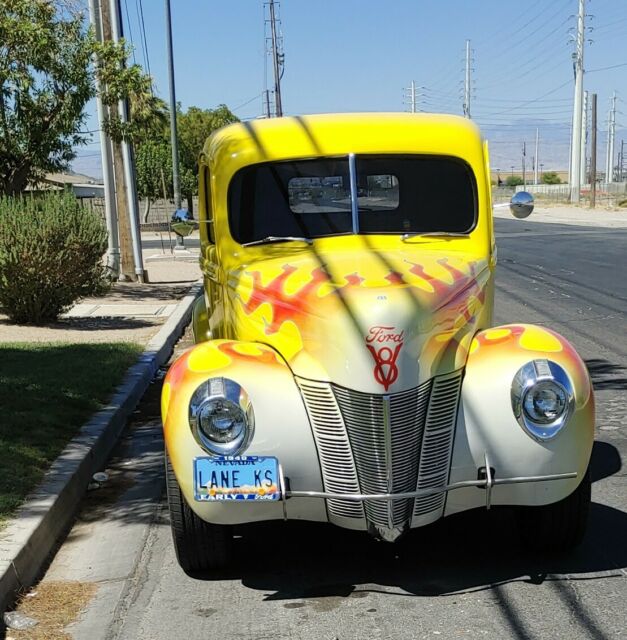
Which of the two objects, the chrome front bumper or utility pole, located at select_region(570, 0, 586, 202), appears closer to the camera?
the chrome front bumper

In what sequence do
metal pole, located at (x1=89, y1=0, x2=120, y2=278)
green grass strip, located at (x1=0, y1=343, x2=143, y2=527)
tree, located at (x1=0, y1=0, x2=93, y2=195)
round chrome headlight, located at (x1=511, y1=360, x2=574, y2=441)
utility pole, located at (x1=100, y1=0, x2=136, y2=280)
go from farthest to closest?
utility pole, located at (x1=100, y1=0, x2=136, y2=280)
metal pole, located at (x1=89, y1=0, x2=120, y2=278)
tree, located at (x1=0, y1=0, x2=93, y2=195)
green grass strip, located at (x1=0, y1=343, x2=143, y2=527)
round chrome headlight, located at (x1=511, y1=360, x2=574, y2=441)

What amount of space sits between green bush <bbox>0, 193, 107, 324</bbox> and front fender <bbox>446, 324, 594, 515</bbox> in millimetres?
9400

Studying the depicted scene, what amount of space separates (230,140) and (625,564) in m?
3.22

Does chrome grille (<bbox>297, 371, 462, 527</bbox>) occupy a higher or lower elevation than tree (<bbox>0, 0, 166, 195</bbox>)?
lower

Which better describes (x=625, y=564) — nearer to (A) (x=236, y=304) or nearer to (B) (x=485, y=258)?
(B) (x=485, y=258)

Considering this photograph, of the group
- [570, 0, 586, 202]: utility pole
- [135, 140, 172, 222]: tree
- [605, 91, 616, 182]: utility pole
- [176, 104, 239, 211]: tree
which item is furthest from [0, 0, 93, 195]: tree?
[605, 91, 616, 182]: utility pole

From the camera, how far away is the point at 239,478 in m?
4.20

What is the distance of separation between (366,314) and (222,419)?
766 millimetres

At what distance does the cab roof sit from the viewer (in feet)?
18.8

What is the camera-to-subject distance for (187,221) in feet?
23.3

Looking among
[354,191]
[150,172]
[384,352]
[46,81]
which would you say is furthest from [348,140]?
[150,172]

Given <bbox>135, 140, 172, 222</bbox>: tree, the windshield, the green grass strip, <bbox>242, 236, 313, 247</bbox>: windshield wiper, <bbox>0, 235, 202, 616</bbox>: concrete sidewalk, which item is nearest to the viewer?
<bbox>0, 235, 202, 616</bbox>: concrete sidewalk

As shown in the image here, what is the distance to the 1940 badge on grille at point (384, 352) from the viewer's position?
Answer: 13.7ft

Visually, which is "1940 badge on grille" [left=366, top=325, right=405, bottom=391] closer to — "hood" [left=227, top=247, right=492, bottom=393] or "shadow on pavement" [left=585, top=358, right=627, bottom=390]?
"hood" [left=227, top=247, right=492, bottom=393]
